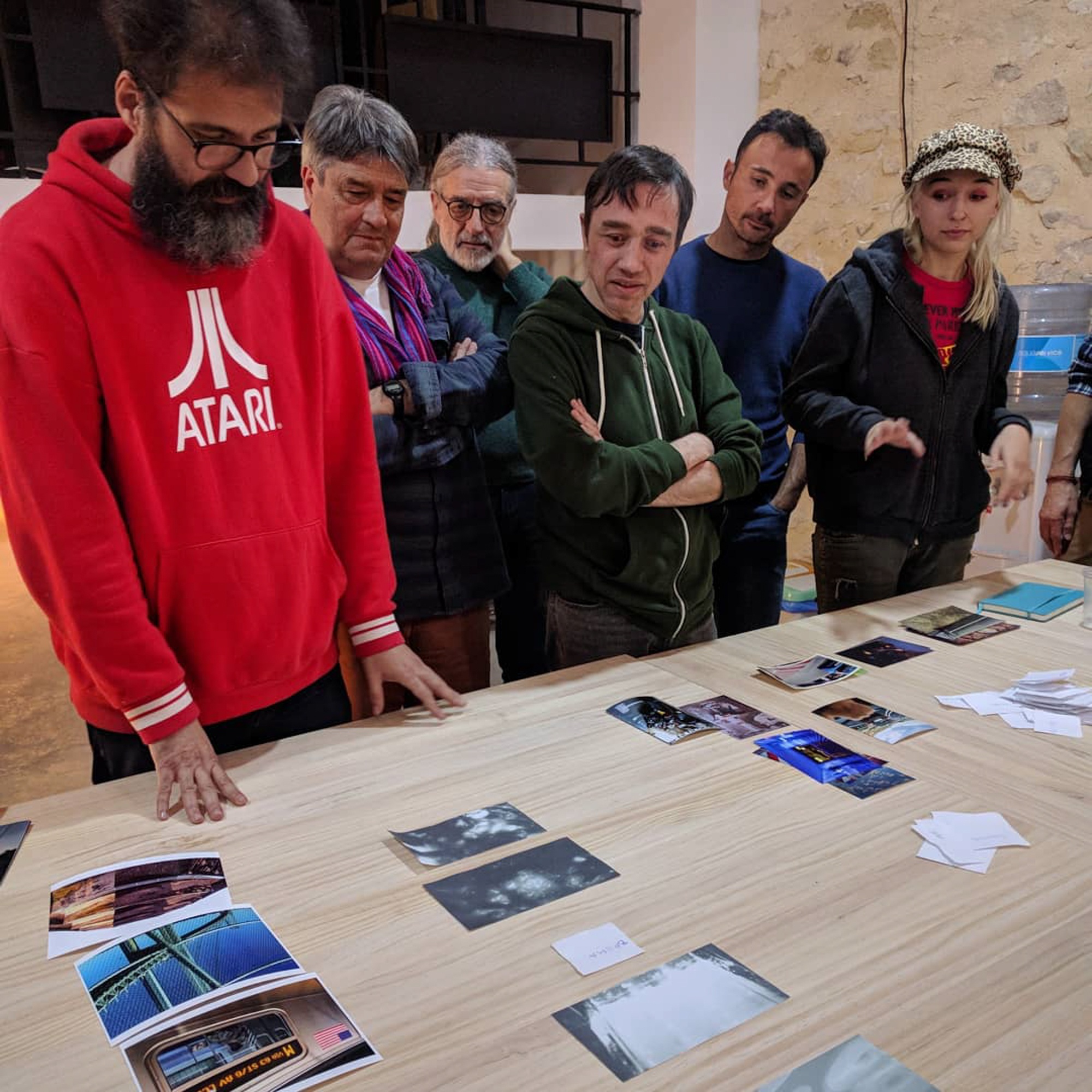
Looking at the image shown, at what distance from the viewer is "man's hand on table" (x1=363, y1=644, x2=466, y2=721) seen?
1396 mm

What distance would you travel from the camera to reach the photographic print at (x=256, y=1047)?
2.42ft

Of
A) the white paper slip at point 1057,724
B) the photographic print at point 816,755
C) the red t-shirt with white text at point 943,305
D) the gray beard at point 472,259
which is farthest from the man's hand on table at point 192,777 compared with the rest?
Answer: the red t-shirt with white text at point 943,305

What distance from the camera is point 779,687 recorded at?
148cm

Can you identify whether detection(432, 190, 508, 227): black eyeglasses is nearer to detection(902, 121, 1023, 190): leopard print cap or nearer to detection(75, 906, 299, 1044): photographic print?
detection(902, 121, 1023, 190): leopard print cap

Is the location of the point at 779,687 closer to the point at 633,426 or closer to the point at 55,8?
the point at 633,426

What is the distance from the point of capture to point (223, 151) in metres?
1.09

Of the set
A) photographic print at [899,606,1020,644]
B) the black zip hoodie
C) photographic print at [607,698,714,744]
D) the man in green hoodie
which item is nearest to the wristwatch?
the man in green hoodie

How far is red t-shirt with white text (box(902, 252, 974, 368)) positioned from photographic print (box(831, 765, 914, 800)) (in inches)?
43.2

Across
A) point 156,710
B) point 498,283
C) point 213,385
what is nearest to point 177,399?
point 213,385

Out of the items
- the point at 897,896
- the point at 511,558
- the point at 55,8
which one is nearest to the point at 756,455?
the point at 511,558

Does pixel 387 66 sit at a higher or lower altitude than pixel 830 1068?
higher

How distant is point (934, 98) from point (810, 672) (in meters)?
3.09

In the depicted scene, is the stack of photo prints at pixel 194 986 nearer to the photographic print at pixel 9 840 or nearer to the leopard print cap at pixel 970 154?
the photographic print at pixel 9 840

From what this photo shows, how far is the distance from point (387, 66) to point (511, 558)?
3358mm
